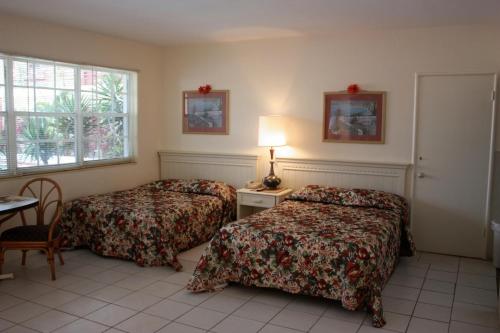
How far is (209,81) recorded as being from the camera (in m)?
5.59

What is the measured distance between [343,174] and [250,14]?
195 centimetres

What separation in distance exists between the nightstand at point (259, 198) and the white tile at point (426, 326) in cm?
205

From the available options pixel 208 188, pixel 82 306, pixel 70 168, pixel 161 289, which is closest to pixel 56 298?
pixel 82 306

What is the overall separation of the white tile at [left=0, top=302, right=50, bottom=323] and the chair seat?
58 centimetres

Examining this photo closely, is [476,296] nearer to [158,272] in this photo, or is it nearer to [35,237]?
[158,272]

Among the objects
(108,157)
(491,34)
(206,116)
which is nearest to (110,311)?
(108,157)

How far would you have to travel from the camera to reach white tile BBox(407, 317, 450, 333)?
295cm

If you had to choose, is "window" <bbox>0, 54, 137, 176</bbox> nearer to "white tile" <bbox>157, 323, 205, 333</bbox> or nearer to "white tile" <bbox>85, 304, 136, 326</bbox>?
"white tile" <bbox>85, 304, 136, 326</bbox>

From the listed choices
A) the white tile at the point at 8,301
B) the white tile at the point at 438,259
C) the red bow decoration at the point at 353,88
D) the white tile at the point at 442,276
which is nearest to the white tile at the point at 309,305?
the white tile at the point at 442,276

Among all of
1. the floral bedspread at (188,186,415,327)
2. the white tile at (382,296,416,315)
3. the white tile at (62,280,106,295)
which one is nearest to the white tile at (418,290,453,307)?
the white tile at (382,296,416,315)

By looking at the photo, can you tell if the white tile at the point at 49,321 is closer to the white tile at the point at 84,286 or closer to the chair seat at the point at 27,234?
the white tile at the point at 84,286

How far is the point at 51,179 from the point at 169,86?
203 cm

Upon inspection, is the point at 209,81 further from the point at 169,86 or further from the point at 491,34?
the point at 491,34

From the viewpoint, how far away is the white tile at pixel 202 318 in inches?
119
